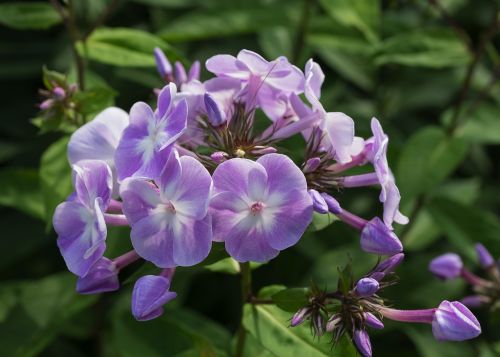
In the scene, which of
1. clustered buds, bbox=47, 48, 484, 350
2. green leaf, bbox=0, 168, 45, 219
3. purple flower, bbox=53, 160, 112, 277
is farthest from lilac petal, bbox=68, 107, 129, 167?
green leaf, bbox=0, 168, 45, 219

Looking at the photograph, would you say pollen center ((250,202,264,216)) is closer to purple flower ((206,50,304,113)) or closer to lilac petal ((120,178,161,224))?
lilac petal ((120,178,161,224))

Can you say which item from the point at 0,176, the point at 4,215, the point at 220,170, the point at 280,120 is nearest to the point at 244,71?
the point at 280,120

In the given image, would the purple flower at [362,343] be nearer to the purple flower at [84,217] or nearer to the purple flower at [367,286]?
the purple flower at [367,286]

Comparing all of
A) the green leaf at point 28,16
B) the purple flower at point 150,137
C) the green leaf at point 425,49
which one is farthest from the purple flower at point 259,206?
the green leaf at point 28,16

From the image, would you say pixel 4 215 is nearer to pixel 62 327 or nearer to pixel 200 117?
pixel 62 327

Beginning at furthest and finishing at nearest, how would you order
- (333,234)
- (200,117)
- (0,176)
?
(333,234) < (0,176) < (200,117)

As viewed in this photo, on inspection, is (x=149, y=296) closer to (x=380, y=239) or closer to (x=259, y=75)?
(x=380, y=239)

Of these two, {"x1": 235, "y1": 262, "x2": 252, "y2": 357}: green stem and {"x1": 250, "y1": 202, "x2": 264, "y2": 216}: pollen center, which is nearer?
{"x1": 250, "y1": 202, "x2": 264, "y2": 216}: pollen center

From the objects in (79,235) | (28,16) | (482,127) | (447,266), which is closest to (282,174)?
(79,235)
